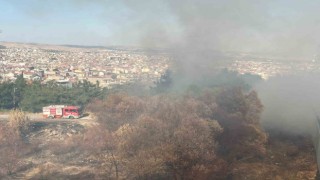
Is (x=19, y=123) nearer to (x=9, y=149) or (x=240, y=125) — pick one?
(x=9, y=149)

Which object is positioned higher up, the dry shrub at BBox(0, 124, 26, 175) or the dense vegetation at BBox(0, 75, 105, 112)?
the dense vegetation at BBox(0, 75, 105, 112)

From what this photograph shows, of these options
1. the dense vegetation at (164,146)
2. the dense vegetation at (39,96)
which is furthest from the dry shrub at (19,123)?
the dense vegetation at (39,96)

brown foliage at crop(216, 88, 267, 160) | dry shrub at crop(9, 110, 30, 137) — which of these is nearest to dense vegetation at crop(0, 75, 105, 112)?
dry shrub at crop(9, 110, 30, 137)

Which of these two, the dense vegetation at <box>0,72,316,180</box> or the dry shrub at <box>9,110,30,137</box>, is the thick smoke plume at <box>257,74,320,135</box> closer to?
the dense vegetation at <box>0,72,316,180</box>

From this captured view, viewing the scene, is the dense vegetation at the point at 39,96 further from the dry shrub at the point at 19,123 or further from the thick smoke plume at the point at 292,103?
the thick smoke plume at the point at 292,103

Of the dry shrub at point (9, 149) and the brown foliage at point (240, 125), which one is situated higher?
the brown foliage at point (240, 125)

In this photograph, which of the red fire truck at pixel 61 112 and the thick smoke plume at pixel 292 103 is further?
the red fire truck at pixel 61 112

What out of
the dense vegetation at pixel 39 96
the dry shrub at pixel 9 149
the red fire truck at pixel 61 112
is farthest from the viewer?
the dense vegetation at pixel 39 96
